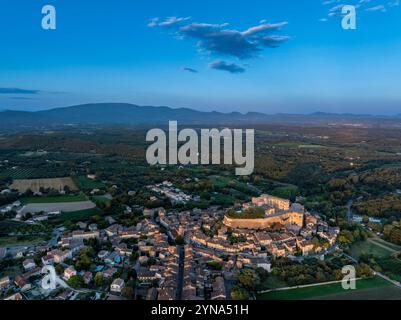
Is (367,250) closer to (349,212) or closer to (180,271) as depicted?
(349,212)

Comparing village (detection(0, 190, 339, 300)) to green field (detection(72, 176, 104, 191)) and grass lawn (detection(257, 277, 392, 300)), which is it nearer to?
grass lawn (detection(257, 277, 392, 300))

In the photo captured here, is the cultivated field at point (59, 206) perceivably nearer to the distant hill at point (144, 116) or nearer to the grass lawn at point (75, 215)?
the grass lawn at point (75, 215)

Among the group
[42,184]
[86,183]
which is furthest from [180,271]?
[42,184]

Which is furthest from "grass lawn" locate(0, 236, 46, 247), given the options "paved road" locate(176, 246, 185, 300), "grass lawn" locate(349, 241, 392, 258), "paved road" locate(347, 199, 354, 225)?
"paved road" locate(347, 199, 354, 225)

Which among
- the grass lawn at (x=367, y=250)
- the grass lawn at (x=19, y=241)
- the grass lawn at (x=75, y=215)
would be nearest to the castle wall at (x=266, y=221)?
the grass lawn at (x=367, y=250)

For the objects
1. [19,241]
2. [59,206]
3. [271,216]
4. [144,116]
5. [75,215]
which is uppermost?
[144,116]
